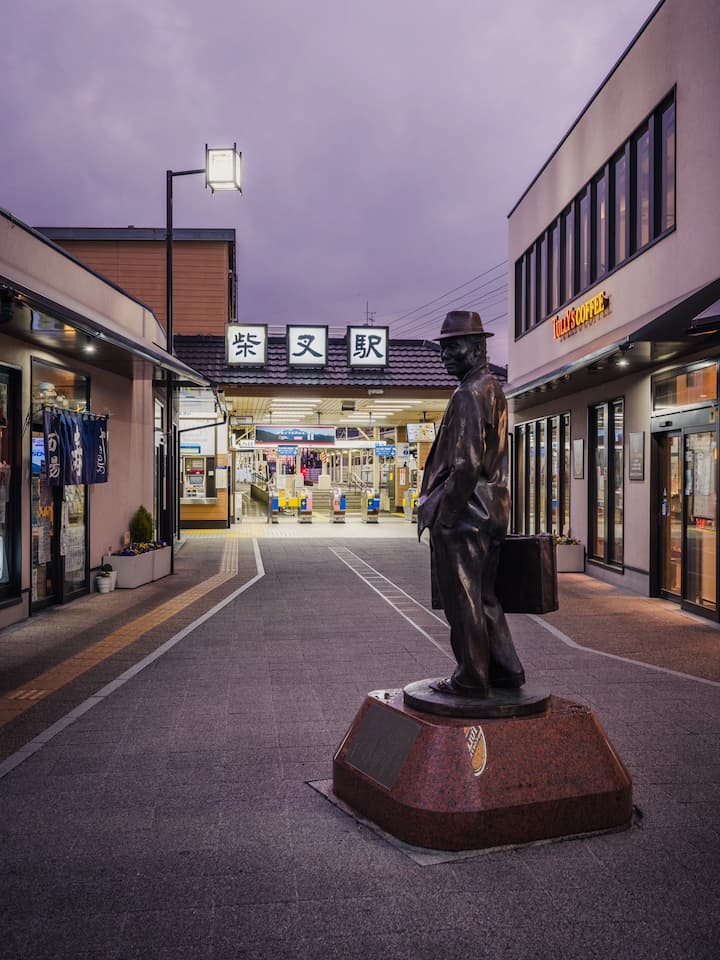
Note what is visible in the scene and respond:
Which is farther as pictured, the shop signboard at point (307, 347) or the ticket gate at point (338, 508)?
the ticket gate at point (338, 508)

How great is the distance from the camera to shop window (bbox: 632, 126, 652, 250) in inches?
499

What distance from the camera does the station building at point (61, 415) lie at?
9773mm

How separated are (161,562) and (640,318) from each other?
8732 millimetres

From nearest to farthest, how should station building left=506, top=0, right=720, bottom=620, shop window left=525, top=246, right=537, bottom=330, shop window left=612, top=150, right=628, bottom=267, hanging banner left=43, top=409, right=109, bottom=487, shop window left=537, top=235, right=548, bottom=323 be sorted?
station building left=506, top=0, right=720, bottom=620 → hanging banner left=43, top=409, right=109, bottom=487 → shop window left=612, top=150, right=628, bottom=267 → shop window left=537, top=235, right=548, bottom=323 → shop window left=525, top=246, right=537, bottom=330

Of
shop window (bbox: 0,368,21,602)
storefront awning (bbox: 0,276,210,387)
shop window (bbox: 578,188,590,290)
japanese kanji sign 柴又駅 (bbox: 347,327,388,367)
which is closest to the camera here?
storefront awning (bbox: 0,276,210,387)

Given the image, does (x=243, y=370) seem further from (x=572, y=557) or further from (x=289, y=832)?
(x=289, y=832)

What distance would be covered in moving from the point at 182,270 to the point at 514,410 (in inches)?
435

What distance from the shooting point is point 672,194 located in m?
11.6

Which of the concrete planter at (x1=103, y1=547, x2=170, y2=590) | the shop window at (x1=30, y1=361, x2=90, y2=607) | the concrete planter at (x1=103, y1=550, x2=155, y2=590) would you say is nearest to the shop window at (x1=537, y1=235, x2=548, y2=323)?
the concrete planter at (x1=103, y1=547, x2=170, y2=590)

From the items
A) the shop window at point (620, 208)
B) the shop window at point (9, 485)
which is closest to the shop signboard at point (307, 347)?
the shop window at point (620, 208)

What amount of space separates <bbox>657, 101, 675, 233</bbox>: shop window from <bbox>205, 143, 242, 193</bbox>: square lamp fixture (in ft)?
26.2

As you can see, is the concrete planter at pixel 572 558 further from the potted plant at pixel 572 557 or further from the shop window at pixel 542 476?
the shop window at pixel 542 476

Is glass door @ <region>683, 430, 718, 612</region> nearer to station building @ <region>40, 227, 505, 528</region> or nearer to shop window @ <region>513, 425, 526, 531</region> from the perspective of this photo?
station building @ <region>40, 227, 505, 528</region>

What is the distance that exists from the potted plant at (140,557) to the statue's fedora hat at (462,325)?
999cm
